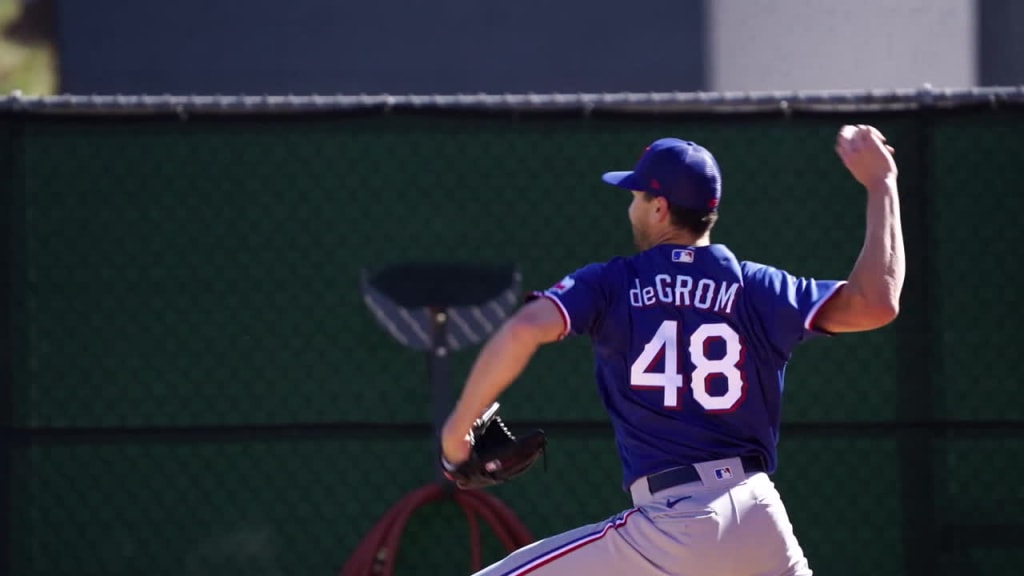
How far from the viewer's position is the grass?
355 inches

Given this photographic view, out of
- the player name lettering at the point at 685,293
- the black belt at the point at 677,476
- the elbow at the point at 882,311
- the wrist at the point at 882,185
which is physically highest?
the wrist at the point at 882,185

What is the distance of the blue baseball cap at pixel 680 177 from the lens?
2.96m

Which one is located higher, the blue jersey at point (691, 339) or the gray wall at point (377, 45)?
the gray wall at point (377, 45)

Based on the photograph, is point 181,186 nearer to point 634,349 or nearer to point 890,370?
point 634,349

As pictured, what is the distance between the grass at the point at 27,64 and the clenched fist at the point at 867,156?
7.34 meters

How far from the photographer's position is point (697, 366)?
2.86 m

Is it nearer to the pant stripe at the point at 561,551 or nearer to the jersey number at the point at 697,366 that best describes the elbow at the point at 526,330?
the jersey number at the point at 697,366

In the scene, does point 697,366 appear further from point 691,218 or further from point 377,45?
point 377,45

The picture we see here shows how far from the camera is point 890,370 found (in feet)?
14.4

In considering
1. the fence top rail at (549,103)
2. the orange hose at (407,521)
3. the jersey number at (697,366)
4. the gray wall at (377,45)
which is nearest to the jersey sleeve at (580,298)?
→ the jersey number at (697,366)

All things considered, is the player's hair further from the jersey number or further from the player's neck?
the jersey number

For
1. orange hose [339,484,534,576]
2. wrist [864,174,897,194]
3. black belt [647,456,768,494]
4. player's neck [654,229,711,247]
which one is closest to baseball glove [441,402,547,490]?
black belt [647,456,768,494]

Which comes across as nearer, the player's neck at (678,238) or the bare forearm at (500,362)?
the bare forearm at (500,362)

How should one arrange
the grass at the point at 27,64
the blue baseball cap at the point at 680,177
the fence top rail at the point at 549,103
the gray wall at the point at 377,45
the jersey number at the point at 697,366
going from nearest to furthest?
the jersey number at the point at 697,366 < the blue baseball cap at the point at 680,177 < the fence top rail at the point at 549,103 < the gray wall at the point at 377,45 < the grass at the point at 27,64
